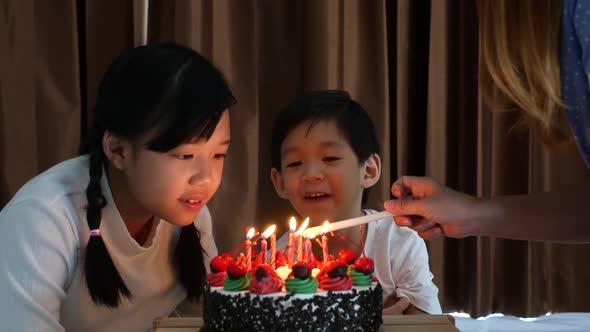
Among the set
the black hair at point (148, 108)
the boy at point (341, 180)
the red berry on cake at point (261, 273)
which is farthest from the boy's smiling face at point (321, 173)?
the red berry on cake at point (261, 273)

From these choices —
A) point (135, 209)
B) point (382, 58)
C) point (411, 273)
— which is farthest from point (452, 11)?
point (135, 209)

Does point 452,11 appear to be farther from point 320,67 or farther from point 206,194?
point 206,194

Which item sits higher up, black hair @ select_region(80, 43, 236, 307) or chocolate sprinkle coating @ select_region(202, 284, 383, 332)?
black hair @ select_region(80, 43, 236, 307)

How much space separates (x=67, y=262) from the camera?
5.26ft

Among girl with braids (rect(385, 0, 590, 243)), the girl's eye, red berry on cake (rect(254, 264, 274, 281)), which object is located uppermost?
girl with braids (rect(385, 0, 590, 243))

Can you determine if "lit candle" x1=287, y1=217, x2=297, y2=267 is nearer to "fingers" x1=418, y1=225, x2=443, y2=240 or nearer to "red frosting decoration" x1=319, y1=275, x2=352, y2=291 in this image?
"red frosting decoration" x1=319, y1=275, x2=352, y2=291

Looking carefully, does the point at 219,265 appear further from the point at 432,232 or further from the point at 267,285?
the point at 432,232

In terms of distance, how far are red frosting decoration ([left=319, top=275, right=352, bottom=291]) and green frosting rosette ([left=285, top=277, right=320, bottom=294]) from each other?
33mm

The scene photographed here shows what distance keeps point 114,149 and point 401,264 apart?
2.89 ft

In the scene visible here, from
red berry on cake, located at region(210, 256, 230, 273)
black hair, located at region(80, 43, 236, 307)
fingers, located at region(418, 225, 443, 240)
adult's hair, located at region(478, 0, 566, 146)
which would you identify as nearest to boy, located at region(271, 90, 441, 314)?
fingers, located at region(418, 225, 443, 240)

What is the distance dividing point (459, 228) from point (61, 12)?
1.59 m

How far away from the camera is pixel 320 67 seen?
8.76ft

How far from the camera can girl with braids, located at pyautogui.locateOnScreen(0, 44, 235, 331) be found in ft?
5.02

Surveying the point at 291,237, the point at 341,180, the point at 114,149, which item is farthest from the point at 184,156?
the point at 341,180
